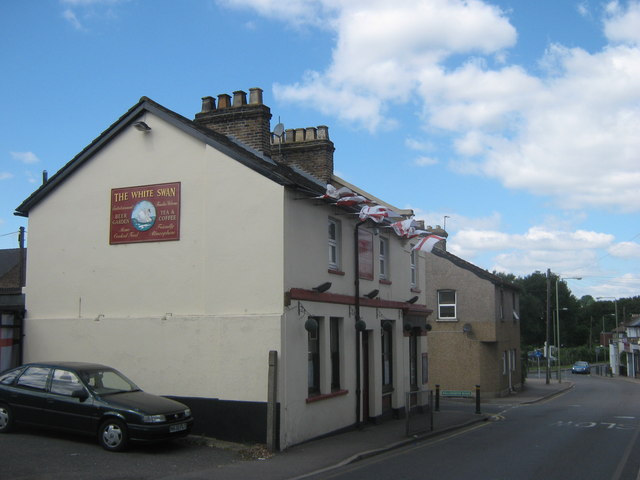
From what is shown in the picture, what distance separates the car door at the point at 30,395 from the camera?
12.2m

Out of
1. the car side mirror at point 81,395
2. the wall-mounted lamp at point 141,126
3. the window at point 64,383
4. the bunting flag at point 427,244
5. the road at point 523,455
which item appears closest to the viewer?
the road at point 523,455

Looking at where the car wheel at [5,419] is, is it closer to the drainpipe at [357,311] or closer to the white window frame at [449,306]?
the drainpipe at [357,311]

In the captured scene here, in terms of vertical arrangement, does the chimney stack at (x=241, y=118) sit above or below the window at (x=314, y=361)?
above

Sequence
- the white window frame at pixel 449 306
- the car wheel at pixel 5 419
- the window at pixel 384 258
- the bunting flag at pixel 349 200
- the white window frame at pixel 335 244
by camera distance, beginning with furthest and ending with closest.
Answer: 1. the white window frame at pixel 449 306
2. the window at pixel 384 258
3. the white window frame at pixel 335 244
4. the bunting flag at pixel 349 200
5. the car wheel at pixel 5 419

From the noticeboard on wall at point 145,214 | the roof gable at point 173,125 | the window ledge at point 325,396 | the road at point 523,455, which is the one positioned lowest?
the road at point 523,455

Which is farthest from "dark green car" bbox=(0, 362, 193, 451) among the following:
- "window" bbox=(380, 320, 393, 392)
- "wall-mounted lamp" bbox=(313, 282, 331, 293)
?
"window" bbox=(380, 320, 393, 392)

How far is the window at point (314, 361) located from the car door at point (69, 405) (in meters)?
4.89

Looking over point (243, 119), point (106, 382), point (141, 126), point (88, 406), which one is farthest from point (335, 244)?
point (88, 406)

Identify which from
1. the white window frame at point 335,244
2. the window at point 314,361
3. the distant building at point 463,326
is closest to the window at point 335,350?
the window at point 314,361

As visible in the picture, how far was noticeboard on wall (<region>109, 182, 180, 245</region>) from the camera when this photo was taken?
48.2ft

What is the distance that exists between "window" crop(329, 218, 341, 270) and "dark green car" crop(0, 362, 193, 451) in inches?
214

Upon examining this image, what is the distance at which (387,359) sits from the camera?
1922 centimetres

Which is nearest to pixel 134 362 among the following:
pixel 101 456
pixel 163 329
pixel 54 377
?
pixel 163 329

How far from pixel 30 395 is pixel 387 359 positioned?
10.2 meters
